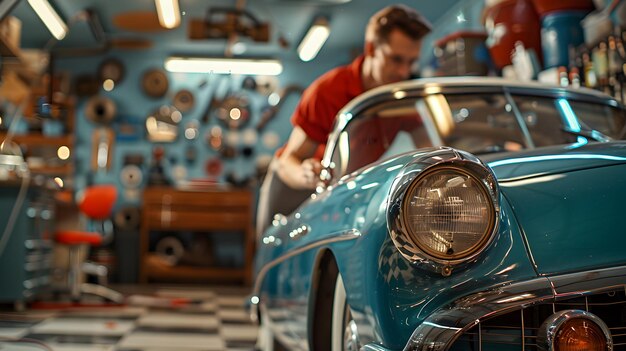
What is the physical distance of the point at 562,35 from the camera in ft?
12.9

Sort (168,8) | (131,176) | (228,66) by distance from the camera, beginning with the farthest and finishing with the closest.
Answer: (228,66)
(131,176)
(168,8)

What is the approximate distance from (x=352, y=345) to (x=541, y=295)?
46 centimetres

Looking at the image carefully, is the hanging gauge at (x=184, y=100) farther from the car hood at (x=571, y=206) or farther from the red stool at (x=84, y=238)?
the car hood at (x=571, y=206)

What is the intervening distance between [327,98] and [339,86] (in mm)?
68

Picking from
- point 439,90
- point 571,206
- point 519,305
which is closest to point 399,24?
point 439,90

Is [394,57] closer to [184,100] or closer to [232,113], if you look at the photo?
[232,113]

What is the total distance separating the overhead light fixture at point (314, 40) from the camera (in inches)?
315

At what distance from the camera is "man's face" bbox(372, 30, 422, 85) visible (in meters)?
2.58

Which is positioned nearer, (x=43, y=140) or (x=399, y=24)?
(x=399, y=24)

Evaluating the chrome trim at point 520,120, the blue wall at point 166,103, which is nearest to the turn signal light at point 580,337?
the chrome trim at point 520,120

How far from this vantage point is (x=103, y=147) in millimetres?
9680

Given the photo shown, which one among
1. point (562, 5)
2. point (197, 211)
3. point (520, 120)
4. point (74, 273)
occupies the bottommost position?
point (74, 273)

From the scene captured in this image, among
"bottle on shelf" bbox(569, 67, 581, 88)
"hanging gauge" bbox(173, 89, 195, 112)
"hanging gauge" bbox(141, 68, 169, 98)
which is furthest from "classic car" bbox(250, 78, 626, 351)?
"hanging gauge" bbox(141, 68, 169, 98)

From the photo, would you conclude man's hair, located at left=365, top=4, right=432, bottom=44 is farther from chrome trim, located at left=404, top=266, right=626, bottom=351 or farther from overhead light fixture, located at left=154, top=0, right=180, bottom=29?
overhead light fixture, located at left=154, top=0, right=180, bottom=29
